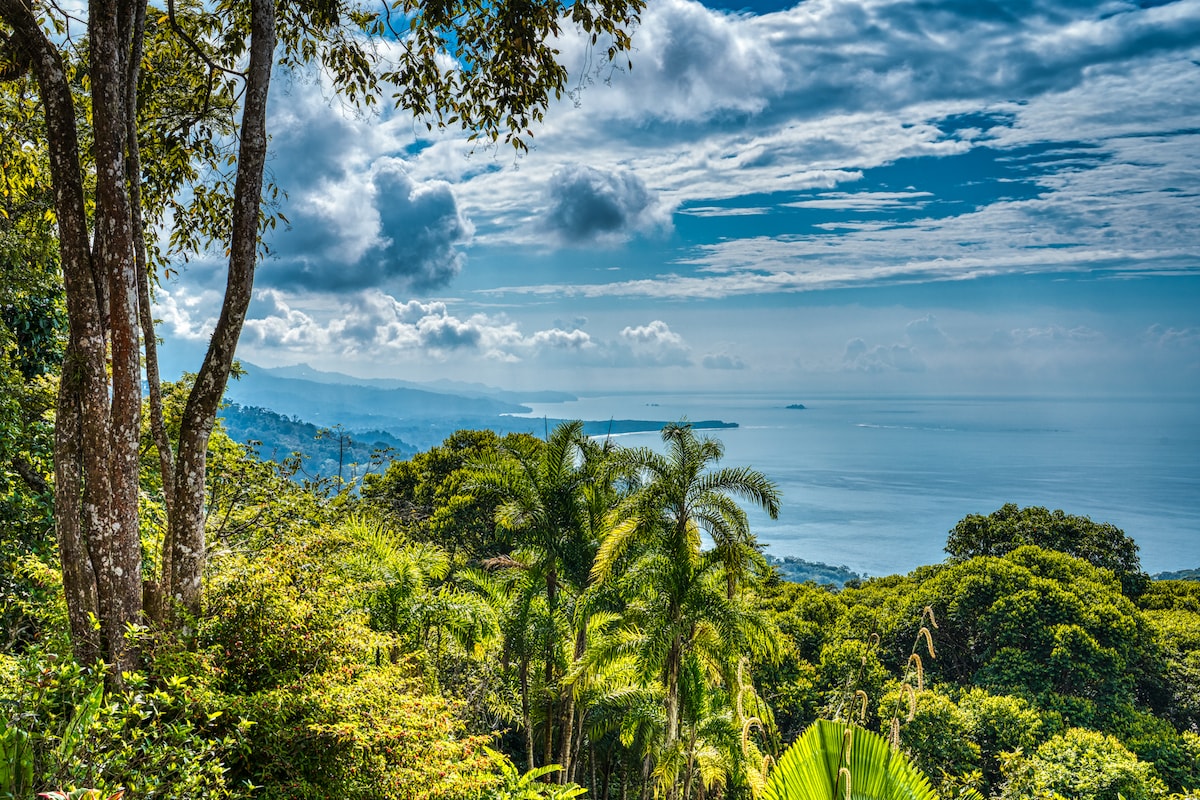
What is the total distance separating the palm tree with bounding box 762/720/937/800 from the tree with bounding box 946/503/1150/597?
1021 inches

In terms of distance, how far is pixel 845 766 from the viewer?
2.54m

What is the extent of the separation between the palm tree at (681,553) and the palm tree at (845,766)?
919 cm

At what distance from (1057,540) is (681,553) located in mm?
19838

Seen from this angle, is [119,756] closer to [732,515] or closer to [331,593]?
[331,593]

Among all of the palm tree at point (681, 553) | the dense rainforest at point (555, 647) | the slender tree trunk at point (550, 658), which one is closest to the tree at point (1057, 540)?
the dense rainforest at point (555, 647)

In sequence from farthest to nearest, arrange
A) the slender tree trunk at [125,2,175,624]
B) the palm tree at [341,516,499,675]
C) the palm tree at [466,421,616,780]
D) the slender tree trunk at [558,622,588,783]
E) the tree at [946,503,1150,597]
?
the tree at [946,503,1150,597]
the palm tree at [466,421,616,780]
the slender tree trunk at [558,622,588,783]
the palm tree at [341,516,499,675]
the slender tree trunk at [125,2,175,624]

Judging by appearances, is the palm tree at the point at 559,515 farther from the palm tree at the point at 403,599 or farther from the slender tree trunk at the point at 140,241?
the slender tree trunk at the point at 140,241

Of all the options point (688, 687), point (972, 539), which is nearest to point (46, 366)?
point (688, 687)

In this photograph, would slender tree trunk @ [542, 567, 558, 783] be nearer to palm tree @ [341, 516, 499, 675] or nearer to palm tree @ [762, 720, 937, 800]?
palm tree @ [341, 516, 499, 675]

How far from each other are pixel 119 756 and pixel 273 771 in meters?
1.82

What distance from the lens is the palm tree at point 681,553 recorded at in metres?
11.9

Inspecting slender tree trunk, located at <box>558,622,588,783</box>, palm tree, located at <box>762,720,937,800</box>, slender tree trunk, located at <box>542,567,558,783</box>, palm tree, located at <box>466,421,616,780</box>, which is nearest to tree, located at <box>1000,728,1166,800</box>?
slender tree trunk, located at <box>558,622,588,783</box>

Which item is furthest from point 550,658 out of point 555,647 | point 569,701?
point 569,701

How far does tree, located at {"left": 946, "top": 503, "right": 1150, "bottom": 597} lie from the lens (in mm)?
24719
